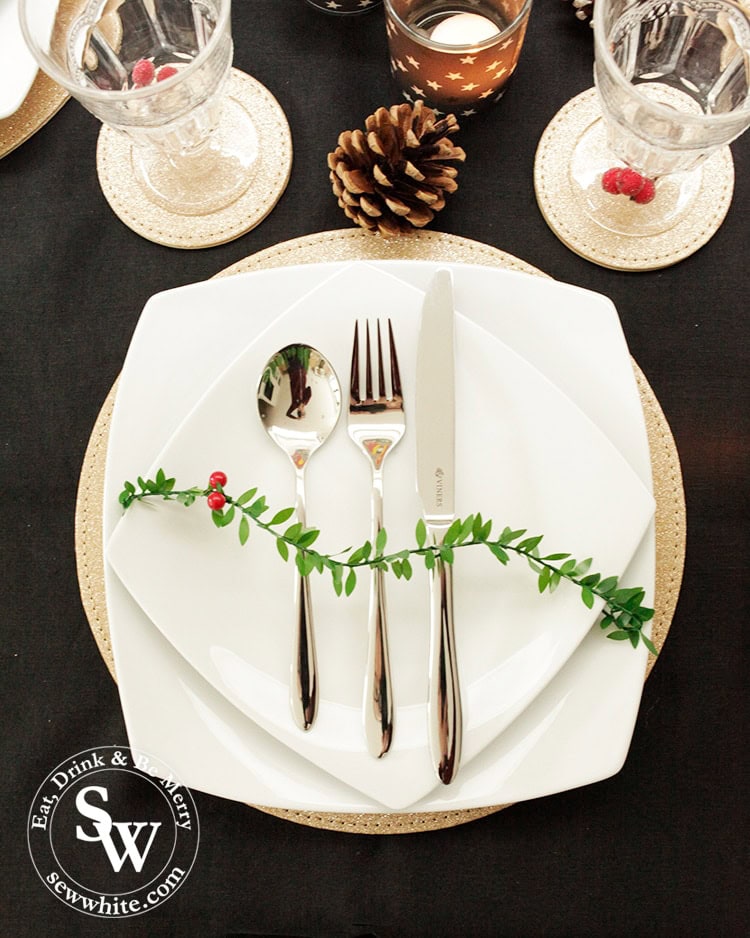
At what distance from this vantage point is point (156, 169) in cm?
63

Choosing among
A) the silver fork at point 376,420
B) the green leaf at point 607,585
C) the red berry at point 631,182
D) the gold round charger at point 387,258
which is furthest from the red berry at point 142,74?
the green leaf at point 607,585

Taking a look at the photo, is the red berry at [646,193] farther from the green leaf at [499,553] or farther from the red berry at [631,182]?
the green leaf at [499,553]

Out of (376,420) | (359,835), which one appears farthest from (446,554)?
(359,835)

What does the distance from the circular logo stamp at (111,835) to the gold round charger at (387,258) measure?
7 cm

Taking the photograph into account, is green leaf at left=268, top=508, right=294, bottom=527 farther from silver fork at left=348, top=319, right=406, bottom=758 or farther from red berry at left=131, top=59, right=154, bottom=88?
red berry at left=131, top=59, right=154, bottom=88

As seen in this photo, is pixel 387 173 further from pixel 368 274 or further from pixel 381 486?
pixel 381 486

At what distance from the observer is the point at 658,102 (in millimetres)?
581

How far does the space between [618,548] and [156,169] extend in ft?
1.47

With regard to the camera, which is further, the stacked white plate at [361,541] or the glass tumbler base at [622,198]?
the glass tumbler base at [622,198]

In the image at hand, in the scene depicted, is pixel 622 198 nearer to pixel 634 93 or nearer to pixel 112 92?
pixel 634 93

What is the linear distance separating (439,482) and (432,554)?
6cm

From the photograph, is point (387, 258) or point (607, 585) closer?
point (607, 585)

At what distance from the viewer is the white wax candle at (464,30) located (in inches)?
22.7

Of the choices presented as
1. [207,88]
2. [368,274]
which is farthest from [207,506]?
[207,88]
